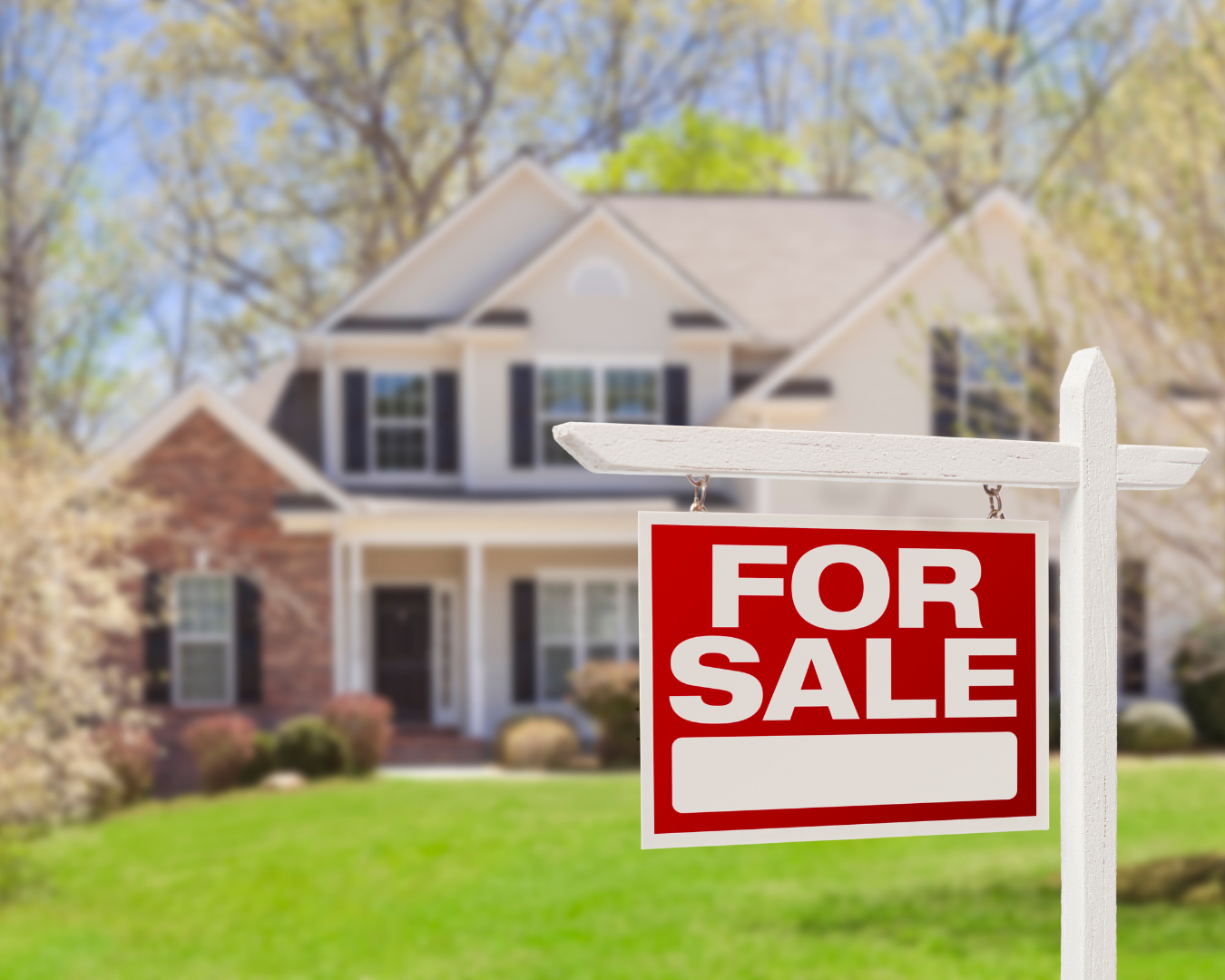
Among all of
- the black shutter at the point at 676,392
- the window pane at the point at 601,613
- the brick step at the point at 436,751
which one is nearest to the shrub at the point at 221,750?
the brick step at the point at 436,751

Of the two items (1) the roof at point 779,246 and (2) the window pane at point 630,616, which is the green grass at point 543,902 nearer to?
(2) the window pane at point 630,616

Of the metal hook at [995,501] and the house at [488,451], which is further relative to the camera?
the house at [488,451]

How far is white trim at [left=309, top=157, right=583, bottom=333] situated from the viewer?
20484 millimetres

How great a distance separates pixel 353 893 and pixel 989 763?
9.05m

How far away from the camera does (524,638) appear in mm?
20312

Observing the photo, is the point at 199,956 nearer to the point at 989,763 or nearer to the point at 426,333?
the point at 989,763

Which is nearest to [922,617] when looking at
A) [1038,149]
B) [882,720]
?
[882,720]

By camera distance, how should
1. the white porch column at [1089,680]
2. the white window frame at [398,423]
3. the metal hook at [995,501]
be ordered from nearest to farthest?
the white porch column at [1089,680], the metal hook at [995,501], the white window frame at [398,423]

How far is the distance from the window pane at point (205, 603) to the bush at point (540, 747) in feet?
14.2

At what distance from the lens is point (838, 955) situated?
28.2ft

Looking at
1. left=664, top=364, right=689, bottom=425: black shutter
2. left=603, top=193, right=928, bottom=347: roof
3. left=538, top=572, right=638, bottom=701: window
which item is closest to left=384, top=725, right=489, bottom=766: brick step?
left=538, top=572, right=638, bottom=701: window

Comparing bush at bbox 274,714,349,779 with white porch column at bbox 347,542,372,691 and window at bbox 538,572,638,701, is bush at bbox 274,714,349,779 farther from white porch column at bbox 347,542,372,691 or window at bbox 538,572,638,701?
window at bbox 538,572,638,701

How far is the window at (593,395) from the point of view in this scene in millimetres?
20578

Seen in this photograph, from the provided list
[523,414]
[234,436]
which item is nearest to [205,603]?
[234,436]
